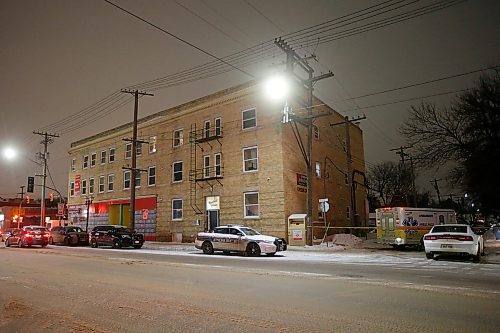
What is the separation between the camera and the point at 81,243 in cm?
3375

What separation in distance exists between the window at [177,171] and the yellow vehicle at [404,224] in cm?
1763

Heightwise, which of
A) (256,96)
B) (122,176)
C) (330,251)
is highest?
(256,96)

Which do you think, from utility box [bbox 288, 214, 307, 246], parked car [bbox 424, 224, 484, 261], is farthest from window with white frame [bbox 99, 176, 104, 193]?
parked car [bbox 424, 224, 484, 261]

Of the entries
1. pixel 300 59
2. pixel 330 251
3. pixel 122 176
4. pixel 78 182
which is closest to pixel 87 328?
pixel 330 251

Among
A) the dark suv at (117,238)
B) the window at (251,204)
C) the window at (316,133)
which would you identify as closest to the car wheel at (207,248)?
the window at (251,204)

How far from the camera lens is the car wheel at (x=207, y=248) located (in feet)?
72.9

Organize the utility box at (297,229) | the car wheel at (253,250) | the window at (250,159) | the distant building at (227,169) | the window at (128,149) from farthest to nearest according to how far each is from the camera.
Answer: the window at (128,149) < the window at (250,159) < the distant building at (227,169) < the utility box at (297,229) < the car wheel at (253,250)

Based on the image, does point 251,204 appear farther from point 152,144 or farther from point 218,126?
point 152,144

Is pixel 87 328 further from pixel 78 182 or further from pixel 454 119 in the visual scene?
pixel 78 182

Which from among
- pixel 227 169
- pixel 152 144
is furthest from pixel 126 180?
pixel 227 169

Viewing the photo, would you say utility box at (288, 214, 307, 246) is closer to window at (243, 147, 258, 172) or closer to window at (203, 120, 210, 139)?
window at (243, 147, 258, 172)

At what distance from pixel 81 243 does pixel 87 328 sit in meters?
30.2

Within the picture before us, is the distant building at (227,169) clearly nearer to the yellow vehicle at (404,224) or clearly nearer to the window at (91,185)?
the window at (91,185)

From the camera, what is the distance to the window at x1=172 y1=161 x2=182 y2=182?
35.6 meters
